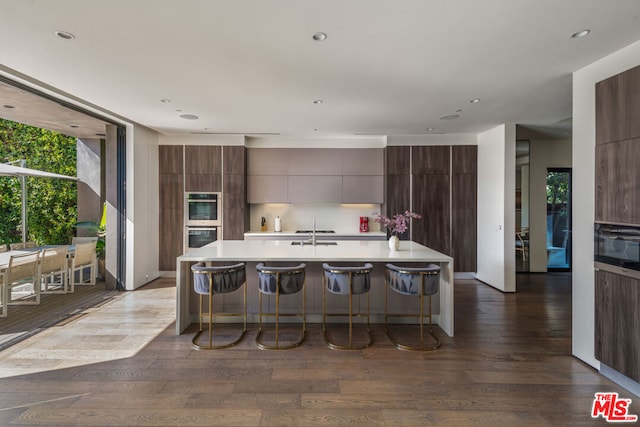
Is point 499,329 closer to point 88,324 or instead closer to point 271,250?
point 271,250

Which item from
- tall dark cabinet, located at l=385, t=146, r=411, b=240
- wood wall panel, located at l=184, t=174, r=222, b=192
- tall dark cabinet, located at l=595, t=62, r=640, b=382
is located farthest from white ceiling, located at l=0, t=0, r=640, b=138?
wood wall panel, located at l=184, t=174, r=222, b=192

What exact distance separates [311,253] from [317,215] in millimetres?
2838

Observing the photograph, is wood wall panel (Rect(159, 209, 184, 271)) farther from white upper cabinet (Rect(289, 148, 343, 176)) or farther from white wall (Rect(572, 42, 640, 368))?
white wall (Rect(572, 42, 640, 368))

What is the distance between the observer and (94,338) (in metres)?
3.15

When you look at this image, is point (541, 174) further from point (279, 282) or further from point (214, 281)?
point (214, 281)

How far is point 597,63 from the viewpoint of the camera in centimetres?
264

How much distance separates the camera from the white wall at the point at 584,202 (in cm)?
265

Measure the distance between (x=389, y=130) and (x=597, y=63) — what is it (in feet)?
9.54

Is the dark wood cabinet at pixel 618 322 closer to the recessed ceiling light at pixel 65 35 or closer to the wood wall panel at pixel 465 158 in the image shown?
the wood wall panel at pixel 465 158

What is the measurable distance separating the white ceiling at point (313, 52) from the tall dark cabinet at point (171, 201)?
155cm

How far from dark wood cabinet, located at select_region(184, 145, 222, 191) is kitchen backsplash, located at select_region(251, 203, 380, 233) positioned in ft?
2.99

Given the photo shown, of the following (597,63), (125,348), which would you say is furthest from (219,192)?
(597,63)

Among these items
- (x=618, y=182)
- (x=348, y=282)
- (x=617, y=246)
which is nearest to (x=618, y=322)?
(x=617, y=246)

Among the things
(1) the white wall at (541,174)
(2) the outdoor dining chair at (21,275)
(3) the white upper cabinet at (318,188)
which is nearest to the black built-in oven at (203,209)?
(3) the white upper cabinet at (318,188)
